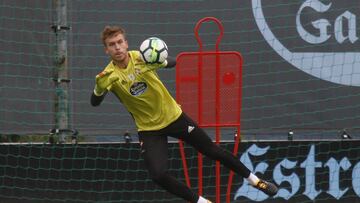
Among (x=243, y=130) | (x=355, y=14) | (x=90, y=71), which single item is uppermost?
(x=355, y=14)

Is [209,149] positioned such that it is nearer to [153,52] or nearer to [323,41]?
[153,52]

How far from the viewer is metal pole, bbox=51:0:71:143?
903 centimetres

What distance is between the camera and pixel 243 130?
942cm

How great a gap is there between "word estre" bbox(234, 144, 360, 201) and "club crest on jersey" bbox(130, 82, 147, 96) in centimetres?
208

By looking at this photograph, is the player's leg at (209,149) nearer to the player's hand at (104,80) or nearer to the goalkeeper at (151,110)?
the goalkeeper at (151,110)

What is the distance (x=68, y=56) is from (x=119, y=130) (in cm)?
92

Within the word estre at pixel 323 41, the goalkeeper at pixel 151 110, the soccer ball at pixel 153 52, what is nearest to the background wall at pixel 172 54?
the word estre at pixel 323 41

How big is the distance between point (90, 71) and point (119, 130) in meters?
0.67

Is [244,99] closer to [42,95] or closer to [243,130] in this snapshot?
[243,130]

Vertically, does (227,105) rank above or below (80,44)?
below

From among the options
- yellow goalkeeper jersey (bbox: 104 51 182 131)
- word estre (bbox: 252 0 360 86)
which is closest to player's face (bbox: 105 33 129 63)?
yellow goalkeeper jersey (bbox: 104 51 182 131)

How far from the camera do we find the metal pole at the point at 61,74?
356 inches

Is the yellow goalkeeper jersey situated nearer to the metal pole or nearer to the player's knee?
the player's knee

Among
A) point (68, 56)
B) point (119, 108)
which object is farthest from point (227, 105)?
point (68, 56)
